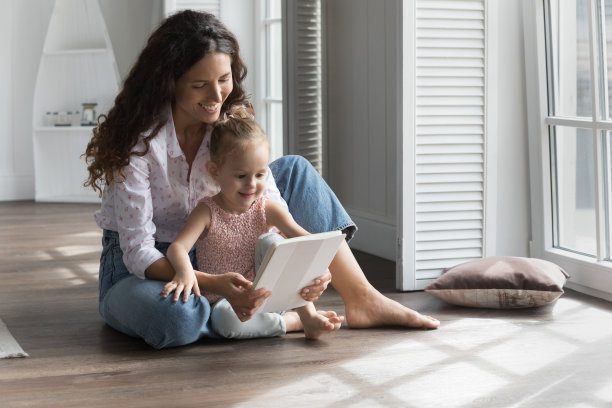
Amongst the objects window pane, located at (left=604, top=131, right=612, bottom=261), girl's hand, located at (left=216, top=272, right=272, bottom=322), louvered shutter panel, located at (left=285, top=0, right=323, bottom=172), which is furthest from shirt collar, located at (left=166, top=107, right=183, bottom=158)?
louvered shutter panel, located at (left=285, top=0, right=323, bottom=172)

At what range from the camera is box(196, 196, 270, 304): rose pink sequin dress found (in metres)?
2.21

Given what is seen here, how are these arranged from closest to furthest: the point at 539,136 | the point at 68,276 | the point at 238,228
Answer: the point at 238,228
the point at 539,136
the point at 68,276

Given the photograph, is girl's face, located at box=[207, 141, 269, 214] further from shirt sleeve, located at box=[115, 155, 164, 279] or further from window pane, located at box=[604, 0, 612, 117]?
window pane, located at box=[604, 0, 612, 117]

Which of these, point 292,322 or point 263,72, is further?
point 263,72

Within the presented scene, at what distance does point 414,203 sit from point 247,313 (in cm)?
93

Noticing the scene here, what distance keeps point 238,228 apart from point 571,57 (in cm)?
Answer: 125

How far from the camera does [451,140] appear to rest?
9.25 ft

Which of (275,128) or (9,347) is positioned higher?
(275,128)

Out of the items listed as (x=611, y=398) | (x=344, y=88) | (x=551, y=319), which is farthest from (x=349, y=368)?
(x=344, y=88)

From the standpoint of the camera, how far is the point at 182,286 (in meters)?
2.08

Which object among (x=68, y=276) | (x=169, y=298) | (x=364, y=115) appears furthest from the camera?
(x=364, y=115)

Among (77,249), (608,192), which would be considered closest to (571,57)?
(608,192)

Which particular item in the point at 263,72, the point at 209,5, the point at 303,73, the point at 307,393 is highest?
the point at 209,5

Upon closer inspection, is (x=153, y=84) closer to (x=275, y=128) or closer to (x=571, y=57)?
(x=571, y=57)
